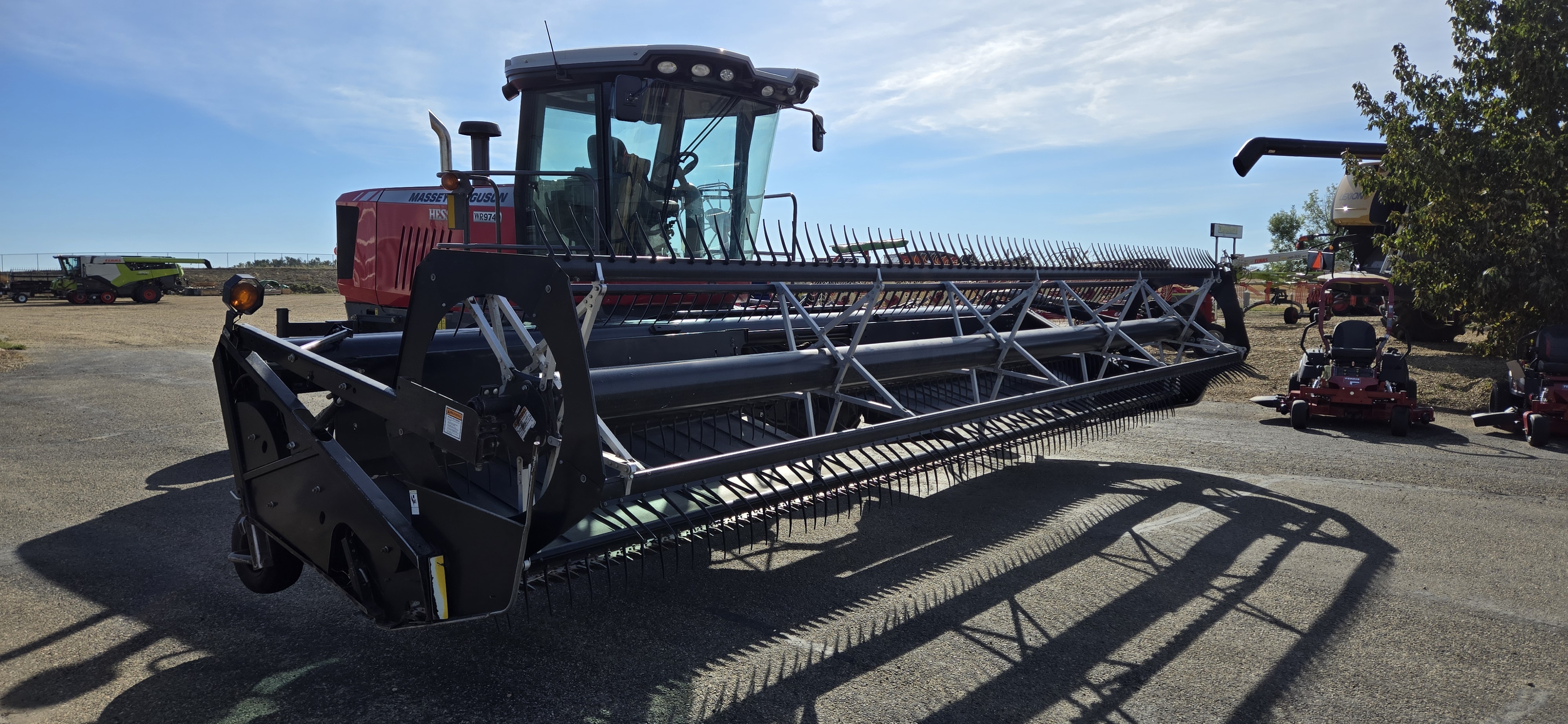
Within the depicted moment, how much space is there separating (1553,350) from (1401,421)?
4.43 feet

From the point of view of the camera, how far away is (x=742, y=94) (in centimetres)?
621

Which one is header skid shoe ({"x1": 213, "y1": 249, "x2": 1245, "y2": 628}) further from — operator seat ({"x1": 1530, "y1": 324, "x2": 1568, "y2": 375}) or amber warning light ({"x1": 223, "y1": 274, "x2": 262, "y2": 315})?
operator seat ({"x1": 1530, "y1": 324, "x2": 1568, "y2": 375})

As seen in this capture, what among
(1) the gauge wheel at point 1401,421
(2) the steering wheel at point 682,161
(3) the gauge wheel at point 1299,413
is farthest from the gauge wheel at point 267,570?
(1) the gauge wheel at point 1401,421

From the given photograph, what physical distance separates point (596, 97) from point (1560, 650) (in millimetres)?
5425

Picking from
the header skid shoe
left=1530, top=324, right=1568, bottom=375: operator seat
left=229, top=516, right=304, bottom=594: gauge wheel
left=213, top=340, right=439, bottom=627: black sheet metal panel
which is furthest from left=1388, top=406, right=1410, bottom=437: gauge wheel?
left=229, top=516, right=304, bottom=594: gauge wheel

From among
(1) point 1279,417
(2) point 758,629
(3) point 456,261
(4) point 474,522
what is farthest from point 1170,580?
(1) point 1279,417

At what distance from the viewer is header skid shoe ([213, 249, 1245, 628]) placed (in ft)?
8.98

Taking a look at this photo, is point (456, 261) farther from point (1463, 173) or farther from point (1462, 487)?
point (1463, 173)

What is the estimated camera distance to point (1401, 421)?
25.9ft

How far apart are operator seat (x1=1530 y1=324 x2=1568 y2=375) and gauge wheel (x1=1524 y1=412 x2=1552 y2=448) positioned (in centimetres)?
60

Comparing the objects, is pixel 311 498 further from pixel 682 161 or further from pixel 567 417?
pixel 682 161

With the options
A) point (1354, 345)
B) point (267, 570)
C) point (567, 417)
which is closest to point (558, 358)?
point (567, 417)

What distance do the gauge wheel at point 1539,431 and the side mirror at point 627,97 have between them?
24.4ft

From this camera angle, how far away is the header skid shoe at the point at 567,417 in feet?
8.98
